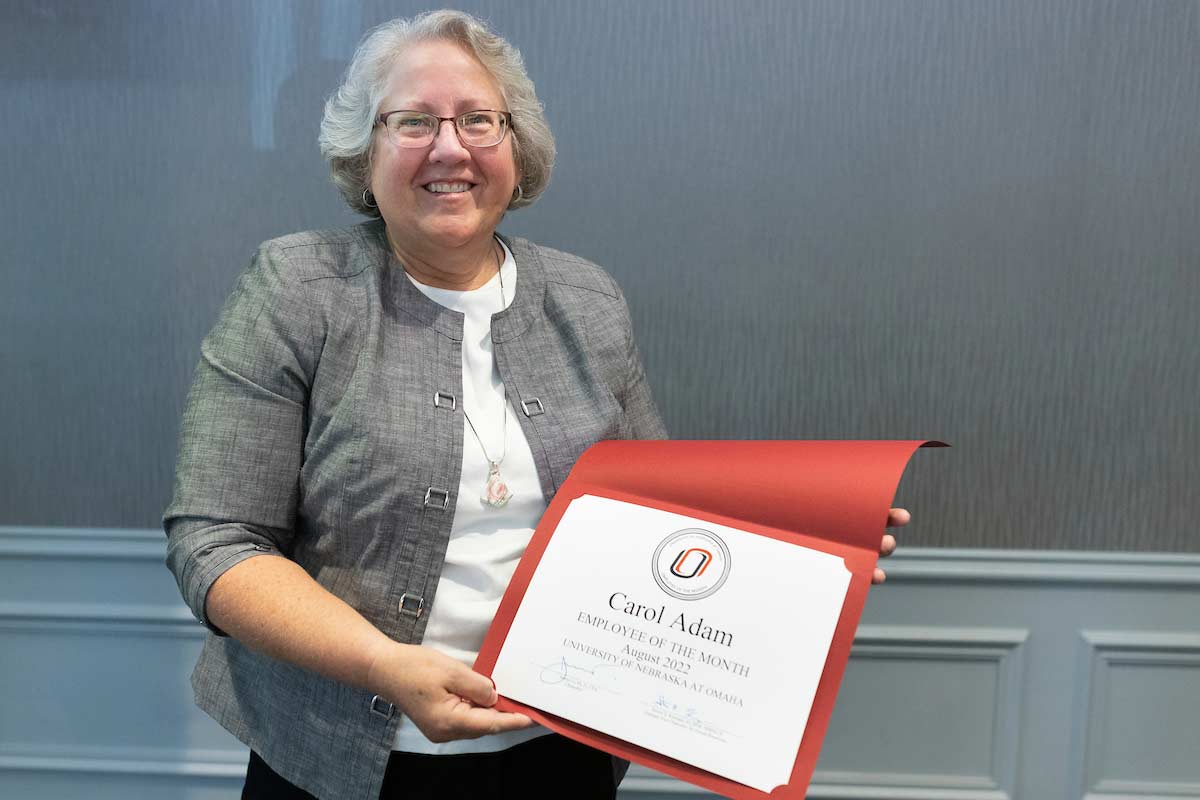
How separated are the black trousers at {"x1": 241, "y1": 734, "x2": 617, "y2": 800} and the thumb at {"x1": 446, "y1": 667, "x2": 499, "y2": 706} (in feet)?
0.63

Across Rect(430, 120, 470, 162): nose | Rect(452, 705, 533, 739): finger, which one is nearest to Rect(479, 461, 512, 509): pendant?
Rect(452, 705, 533, 739): finger

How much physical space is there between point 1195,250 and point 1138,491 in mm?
441

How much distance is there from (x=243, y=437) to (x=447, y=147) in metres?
0.38

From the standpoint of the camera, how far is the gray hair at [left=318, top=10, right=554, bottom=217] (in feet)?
3.44

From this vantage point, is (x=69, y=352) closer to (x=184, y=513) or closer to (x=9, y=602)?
(x=9, y=602)

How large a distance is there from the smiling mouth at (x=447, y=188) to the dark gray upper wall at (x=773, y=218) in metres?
0.60

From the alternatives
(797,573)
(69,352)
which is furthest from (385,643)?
(69,352)

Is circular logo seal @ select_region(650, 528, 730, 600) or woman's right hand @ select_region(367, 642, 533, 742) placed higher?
circular logo seal @ select_region(650, 528, 730, 600)

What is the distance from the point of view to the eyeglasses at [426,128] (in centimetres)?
103

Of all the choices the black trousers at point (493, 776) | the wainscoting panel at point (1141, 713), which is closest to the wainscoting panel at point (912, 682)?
the wainscoting panel at point (1141, 713)

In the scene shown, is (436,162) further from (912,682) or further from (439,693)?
(912,682)

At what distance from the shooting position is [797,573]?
861 millimetres

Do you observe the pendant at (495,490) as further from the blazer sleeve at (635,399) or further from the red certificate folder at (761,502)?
the blazer sleeve at (635,399)
